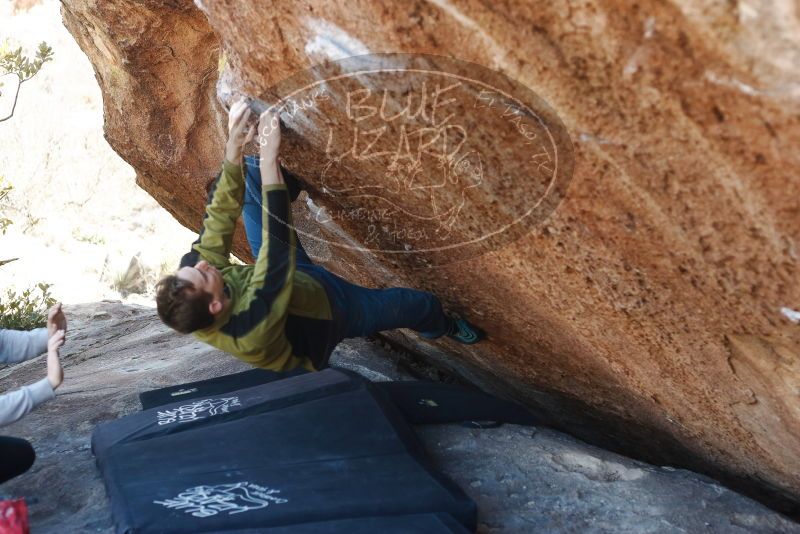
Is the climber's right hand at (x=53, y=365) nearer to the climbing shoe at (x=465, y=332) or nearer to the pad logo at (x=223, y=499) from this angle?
the pad logo at (x=223, y=499)

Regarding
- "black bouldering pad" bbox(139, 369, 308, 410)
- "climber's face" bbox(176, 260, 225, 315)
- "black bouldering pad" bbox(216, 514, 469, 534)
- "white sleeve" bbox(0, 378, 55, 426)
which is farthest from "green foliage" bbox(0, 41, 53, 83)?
"black bouldering pad" bbox(216, 514, 469, 534)

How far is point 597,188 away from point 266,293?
55.1 inches

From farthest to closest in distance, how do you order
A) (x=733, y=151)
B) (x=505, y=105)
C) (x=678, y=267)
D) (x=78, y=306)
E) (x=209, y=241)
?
(x=78, y=306) → (x=209, y=241) → (x=678, y=267) → (x=505, y=105) → (x=733, y=151)

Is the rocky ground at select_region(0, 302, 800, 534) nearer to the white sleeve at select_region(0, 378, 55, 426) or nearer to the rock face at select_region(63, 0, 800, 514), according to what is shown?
the rock face at select_region(63, 0, 800, 514)

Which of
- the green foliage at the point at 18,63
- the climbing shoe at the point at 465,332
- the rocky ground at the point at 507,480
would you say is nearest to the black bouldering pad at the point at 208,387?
the rocky ground at the point at 507,480

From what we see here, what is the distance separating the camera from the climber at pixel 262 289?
313 centimetres

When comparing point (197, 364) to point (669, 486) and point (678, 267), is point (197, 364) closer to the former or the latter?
point (669, 486)

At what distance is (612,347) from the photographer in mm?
3639

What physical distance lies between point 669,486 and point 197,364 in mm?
3093

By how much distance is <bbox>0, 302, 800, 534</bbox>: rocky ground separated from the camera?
329 centimetres

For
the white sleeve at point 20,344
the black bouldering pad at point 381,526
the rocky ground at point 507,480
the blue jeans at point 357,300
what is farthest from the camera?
the blue jeans at point 357,300

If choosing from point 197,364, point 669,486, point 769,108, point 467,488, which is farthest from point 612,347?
point 197,364

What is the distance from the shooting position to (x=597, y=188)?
8.52 feet

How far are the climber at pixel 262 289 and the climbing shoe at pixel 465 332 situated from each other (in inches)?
21.5
